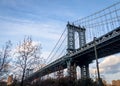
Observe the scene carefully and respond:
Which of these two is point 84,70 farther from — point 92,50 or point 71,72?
point 92,50

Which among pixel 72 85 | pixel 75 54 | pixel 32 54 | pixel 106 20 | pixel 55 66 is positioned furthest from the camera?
pixel 55 66

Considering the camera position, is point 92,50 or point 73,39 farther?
point 73,39

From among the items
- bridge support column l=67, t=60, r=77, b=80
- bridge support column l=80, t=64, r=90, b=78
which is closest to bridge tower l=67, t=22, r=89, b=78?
bridge support column l=80, t=64, r=90, b=78

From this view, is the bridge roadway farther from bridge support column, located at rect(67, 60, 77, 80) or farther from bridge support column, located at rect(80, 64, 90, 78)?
bridge support column, located at rect(67, 60, 77, 80)

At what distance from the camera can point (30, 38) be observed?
69.7ft

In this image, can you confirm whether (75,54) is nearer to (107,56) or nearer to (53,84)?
(107,56)

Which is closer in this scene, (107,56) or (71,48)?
(107,56)

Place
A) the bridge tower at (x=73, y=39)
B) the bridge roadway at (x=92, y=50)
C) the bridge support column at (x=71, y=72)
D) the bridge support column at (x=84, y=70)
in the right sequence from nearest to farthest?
1. the bridge support column at (x=71, y=72)
2. the bridge roadway at (x=92, y=50)
3. the bridge tower at (x=73, y=39)
4. the bridge support column at (x=84, y=70)

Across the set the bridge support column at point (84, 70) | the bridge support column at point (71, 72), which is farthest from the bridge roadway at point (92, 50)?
the bridge support column at point (71, 72)

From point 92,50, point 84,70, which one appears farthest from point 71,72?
point 84,70

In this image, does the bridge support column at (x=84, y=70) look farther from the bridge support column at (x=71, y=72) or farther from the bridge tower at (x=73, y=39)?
the bridge support column at (x=71, y=72)

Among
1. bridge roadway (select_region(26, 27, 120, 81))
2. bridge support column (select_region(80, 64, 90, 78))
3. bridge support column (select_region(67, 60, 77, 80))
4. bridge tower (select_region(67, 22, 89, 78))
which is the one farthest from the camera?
bridge support column (select_region(80, 64, 90, 78))

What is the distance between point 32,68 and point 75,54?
22.0m

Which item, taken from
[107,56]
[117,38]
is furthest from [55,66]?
[117,38]
